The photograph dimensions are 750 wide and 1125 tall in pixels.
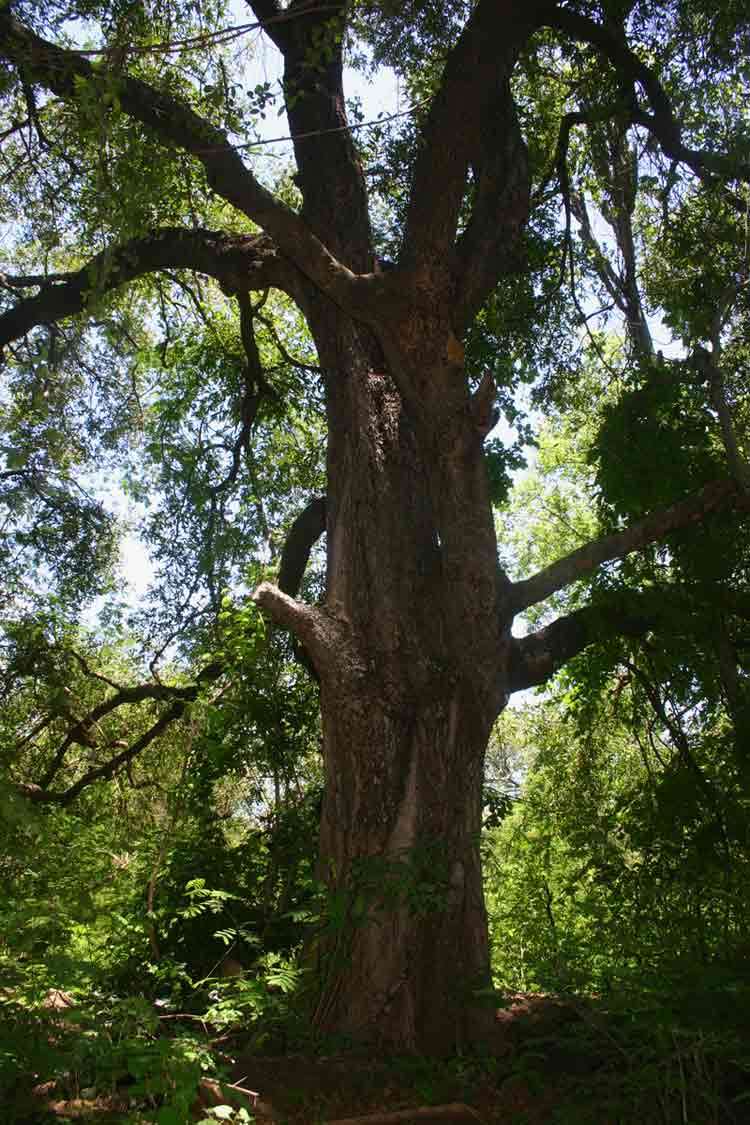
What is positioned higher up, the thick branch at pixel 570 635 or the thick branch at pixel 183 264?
the thick branch at pixel 183 264

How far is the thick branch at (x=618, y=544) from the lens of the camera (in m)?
5.14

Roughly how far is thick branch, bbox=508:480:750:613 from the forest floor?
Answer: 2011 mm

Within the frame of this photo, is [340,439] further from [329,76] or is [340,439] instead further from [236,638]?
[329,76]

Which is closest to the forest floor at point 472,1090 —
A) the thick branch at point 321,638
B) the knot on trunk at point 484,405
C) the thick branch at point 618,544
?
the thick branch at point 321,638

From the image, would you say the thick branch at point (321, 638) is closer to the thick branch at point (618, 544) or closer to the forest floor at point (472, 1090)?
the thick branch at point (618, 544)

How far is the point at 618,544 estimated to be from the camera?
5223 millimetres

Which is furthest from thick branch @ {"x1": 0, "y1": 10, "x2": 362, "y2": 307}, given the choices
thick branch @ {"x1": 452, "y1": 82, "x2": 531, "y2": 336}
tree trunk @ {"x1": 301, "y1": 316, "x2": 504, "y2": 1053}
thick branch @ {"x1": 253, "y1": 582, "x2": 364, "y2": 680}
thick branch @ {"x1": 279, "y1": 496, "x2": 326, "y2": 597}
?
thick branch @ {"x1": 279, "y1": 496, "x2": 326, "y2": 597}

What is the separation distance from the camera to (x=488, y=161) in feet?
20.4

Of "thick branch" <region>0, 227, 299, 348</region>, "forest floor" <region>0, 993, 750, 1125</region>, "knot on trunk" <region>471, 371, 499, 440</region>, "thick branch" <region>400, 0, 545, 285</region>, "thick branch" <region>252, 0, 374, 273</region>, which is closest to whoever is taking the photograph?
"forest floor" <region>0, 993, 750, 1125</region>

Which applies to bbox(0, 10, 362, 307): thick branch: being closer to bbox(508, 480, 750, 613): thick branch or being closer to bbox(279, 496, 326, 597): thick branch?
bbox(508, 480, 750, 613): thick branch

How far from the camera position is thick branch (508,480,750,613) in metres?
5.14

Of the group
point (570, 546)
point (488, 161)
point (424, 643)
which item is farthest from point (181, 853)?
point (570, 546)

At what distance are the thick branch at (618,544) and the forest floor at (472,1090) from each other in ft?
6.60

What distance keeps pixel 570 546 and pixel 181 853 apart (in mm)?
13299
